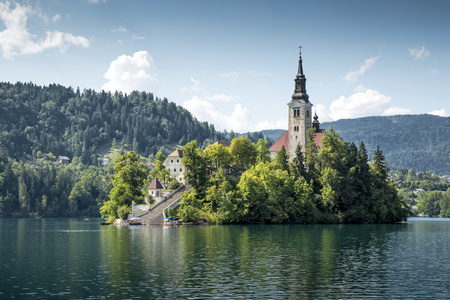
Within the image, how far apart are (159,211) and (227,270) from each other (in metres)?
88.1

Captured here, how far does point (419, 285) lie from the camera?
40312 millimetres

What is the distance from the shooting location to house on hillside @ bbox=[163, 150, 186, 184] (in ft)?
525

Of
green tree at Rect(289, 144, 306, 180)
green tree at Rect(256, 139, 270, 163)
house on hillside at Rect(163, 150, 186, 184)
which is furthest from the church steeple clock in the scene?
house on hillside at Rect(163, 150, 186, 184)

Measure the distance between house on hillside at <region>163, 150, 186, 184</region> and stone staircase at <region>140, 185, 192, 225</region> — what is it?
18.7 m

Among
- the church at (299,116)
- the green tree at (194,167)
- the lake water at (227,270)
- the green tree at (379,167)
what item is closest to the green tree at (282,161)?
the green tree at (194,167)

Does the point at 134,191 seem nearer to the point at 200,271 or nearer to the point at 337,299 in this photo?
the point at 200,271

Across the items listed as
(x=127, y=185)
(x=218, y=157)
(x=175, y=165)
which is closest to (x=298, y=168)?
(x=218, y=157)

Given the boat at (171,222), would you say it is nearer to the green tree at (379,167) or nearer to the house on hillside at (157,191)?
the house on hillside at (157,191)

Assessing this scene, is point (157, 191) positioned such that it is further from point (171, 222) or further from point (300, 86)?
point (300, 86)

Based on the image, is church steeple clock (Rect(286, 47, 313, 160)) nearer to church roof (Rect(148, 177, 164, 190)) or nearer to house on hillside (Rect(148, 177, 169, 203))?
church roof (Rect(148, 177, 164, 190))

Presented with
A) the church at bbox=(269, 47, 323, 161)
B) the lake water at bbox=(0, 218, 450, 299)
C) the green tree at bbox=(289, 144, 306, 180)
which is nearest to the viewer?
the lake water at bbox=(0, 218, 450, 299)

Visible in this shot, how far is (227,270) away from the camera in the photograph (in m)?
47.8

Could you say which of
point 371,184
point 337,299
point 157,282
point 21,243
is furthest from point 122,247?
point 371,184

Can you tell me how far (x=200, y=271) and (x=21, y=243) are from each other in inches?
1612
